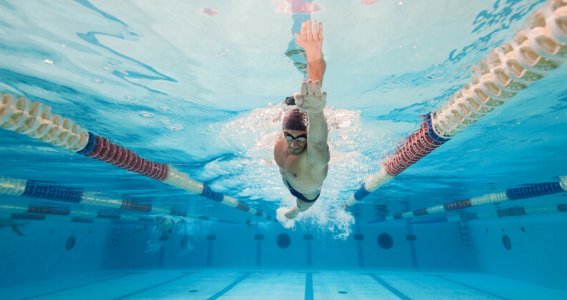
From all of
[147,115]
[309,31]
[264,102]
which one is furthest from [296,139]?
[147,115]

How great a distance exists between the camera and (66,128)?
3.87m

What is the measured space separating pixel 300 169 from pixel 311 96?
5.30 feet

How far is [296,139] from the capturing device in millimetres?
3303

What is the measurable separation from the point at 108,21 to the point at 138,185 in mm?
9805

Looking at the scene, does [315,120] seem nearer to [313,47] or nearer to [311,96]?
[311,96]

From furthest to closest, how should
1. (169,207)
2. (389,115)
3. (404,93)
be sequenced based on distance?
(169,207)
(389,115)
(404,93)

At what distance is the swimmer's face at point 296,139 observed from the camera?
3270mm

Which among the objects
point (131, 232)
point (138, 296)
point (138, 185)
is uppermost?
point (138, 185)

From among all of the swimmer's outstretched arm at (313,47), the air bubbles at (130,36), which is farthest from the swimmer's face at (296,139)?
the air bubbles at (130,36)

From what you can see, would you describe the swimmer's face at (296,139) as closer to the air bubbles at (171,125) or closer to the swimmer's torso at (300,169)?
the swimmer's torso at (300,169)

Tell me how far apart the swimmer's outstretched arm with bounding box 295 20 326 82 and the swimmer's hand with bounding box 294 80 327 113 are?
0.42 metres

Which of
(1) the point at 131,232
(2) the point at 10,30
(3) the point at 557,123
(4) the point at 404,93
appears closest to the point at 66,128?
(2) the point at 10,30

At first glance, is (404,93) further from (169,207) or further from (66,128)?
(169,207)

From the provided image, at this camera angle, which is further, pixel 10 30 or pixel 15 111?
pixel 10 30
